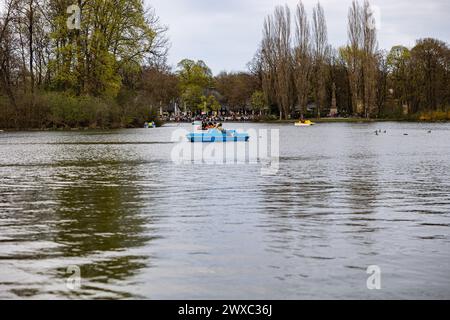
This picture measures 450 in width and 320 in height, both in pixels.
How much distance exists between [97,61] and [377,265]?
58.4 m

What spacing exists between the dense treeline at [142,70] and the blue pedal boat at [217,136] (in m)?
26.0

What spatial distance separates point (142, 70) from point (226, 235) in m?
68.5

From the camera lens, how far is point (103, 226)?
1069cm

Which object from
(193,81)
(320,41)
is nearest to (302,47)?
(320,41)

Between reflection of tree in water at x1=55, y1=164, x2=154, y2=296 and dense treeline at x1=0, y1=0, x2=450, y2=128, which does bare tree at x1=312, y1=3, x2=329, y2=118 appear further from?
reflection of tree in water at x1=55, y1=164, x2=154, y2=296

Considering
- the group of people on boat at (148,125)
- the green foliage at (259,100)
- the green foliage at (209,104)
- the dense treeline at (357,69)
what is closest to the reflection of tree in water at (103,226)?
the group of people on boat at (148,125)

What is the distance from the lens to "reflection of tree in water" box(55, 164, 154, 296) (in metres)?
7.89

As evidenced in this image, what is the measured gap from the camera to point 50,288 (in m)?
6.98

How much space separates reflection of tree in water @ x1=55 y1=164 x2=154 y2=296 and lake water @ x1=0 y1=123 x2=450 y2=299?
0.09ft

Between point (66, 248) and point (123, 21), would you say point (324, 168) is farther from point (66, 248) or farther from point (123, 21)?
point (123, 21)

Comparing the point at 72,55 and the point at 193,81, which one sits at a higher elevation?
the point at 193,81

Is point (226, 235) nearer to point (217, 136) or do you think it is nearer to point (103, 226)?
point (103, 226)

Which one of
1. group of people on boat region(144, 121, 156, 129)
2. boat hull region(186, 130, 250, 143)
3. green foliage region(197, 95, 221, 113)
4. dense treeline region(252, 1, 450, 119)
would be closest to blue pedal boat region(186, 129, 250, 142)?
boat hull region(186, 130, 250, 143)
